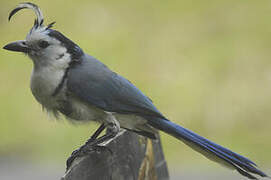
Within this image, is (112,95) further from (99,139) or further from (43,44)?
(43,44)

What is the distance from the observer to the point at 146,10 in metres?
7.42

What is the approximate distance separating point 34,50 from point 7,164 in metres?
3.02

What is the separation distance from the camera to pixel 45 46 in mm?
2711

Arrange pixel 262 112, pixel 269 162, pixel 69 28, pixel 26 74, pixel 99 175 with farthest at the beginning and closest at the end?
pixel 69 28
pixel 26 74
pixel 262 112
pixel 269 162
pixel 99 175

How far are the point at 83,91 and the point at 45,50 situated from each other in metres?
0.25

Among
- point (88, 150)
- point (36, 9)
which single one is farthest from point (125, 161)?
point (36, 9)

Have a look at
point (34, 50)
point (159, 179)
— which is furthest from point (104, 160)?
point (34, 50)

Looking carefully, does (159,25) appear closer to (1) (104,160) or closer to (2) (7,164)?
(2) (7,164)

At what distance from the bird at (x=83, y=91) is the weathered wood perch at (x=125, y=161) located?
0.35 ft

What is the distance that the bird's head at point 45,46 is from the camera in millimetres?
2684

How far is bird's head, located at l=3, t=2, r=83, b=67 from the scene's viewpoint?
8.80 feet

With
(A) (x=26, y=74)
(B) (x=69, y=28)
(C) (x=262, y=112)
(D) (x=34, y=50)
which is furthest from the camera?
(B) (x=69, y=28)

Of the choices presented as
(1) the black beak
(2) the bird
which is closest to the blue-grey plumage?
(2) the bird

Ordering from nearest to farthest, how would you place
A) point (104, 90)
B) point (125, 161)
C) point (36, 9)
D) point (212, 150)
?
point (125, 161) → point (212, 150) → point (36, 9) → point (104, 90)
